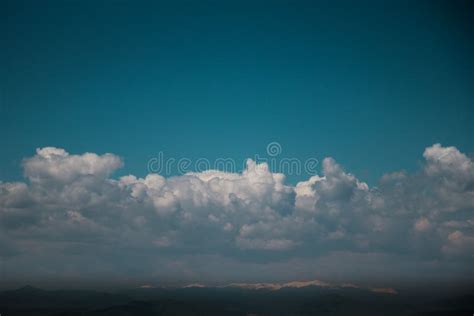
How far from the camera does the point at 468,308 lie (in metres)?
194

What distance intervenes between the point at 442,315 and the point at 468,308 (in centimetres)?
1214

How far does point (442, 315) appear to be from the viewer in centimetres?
19838
